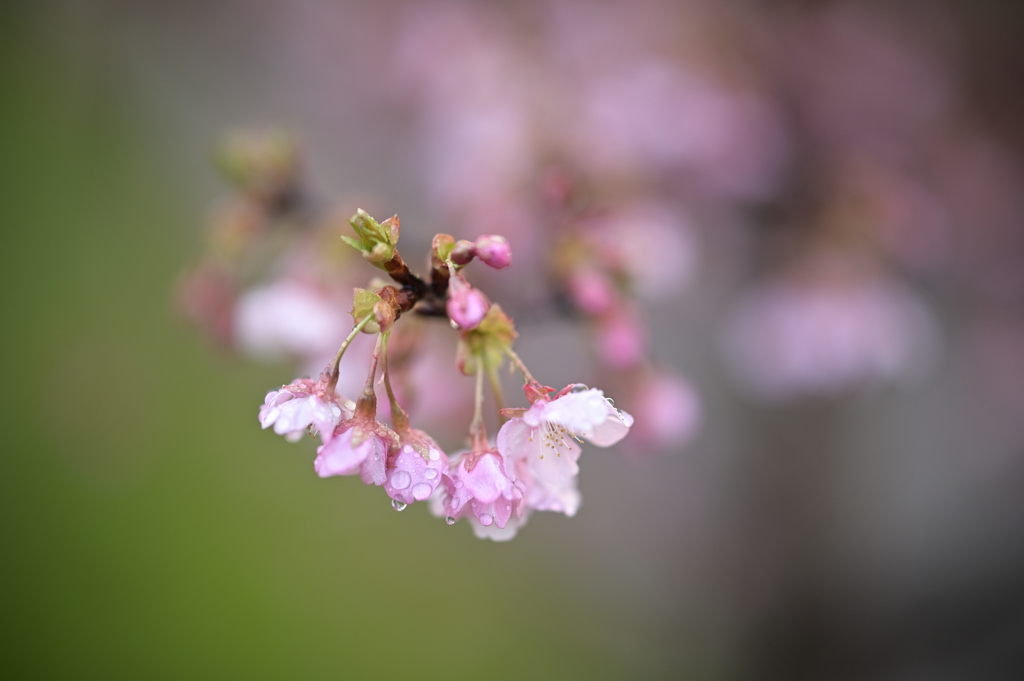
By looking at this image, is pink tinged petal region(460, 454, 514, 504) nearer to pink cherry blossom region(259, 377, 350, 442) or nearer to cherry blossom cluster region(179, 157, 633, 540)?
cherry blossom cluster region(179, 157, 633, 540)

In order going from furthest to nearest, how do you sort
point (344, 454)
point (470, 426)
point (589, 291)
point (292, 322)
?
point (292, 322), point (589, 291), point (470, 426), point (344, 454)

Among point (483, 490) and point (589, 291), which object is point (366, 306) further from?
point (589, 291)

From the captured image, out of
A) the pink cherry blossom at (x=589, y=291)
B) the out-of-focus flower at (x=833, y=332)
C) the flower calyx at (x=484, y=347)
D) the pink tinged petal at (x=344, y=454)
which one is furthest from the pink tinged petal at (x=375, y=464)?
the out-of-focus flower at (x=833, y=332)

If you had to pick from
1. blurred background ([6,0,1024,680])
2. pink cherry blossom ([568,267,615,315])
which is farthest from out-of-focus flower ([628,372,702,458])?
pink cherry blossom ([568,267,615,315])

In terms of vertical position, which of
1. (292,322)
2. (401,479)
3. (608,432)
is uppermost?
(292,322)

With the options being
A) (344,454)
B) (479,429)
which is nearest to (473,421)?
(479,429)

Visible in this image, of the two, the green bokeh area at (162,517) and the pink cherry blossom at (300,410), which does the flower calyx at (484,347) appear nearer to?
the pink cherry blossom at (300,410)

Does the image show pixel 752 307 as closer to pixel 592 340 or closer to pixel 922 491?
pixel 592 340

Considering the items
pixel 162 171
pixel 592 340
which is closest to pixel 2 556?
pixel 162 171
